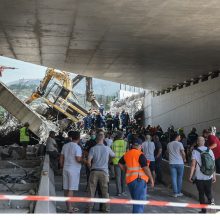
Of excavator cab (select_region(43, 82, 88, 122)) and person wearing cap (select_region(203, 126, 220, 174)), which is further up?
excavator cab (select_region(43, 82, 88, 122))

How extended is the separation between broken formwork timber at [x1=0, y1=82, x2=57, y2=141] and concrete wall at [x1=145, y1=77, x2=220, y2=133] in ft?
29.4

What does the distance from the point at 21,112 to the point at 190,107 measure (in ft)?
35.1

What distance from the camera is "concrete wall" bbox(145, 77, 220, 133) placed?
88.9 feet

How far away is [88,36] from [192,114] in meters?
14.1

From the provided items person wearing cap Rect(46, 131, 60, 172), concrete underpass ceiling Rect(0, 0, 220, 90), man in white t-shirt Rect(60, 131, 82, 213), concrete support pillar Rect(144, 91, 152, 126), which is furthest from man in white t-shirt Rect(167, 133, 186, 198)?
concrete support pillar Rect(144, 91, 152, 126)

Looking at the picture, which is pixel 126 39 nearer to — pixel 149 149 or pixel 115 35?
pixel 115 35

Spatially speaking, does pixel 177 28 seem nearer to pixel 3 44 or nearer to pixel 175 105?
pixel 3 44

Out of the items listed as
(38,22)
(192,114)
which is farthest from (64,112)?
(38,22)

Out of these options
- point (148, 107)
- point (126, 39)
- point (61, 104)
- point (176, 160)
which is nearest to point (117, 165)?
point (176, 160)

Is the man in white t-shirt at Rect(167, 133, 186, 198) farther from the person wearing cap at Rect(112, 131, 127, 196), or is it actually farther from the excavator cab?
the excavator cab

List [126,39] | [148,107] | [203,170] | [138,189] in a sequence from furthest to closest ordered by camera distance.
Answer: [148,107]
[126,39]
[203,170]
[138,189]

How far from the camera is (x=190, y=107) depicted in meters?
31.8

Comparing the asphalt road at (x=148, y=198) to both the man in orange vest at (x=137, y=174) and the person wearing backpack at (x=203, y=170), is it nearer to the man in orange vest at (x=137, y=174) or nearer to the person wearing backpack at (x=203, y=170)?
the person wearing backpack at (x=203, y=170)

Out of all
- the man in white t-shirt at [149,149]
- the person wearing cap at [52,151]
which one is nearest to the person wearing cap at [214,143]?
the man in white t-shirt at [149,149]
